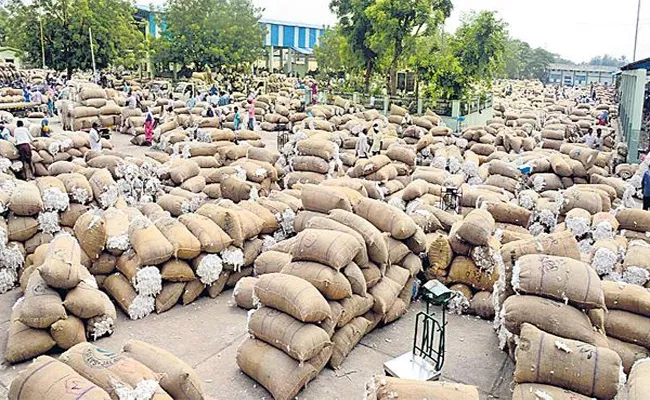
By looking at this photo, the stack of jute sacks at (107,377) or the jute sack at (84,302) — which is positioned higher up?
the stack of jute sacks at (107,377)

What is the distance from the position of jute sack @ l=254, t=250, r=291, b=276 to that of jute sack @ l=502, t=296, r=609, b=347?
2751mm

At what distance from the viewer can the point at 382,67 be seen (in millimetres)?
25703

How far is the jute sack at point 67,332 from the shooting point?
17.8 ft

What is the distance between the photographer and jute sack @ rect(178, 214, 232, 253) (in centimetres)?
687

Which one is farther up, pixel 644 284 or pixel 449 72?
pixel 449 72

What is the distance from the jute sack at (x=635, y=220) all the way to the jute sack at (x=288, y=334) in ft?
17.1

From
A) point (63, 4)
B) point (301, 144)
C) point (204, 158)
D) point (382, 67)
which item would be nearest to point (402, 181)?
point (301, 144)

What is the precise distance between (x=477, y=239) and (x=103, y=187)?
220 inches

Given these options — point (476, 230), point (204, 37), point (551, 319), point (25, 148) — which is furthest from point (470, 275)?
point (204, 37)

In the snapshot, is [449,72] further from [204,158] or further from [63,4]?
[63,4]

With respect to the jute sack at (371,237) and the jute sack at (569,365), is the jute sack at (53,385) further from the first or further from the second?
the jute sack at (371,237)

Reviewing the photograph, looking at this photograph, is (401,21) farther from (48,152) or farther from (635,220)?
(635,220)

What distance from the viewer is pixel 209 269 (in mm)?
6875

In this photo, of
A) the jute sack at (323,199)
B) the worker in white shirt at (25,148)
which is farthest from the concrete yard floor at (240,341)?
the worker in white shirt at (25,148)
